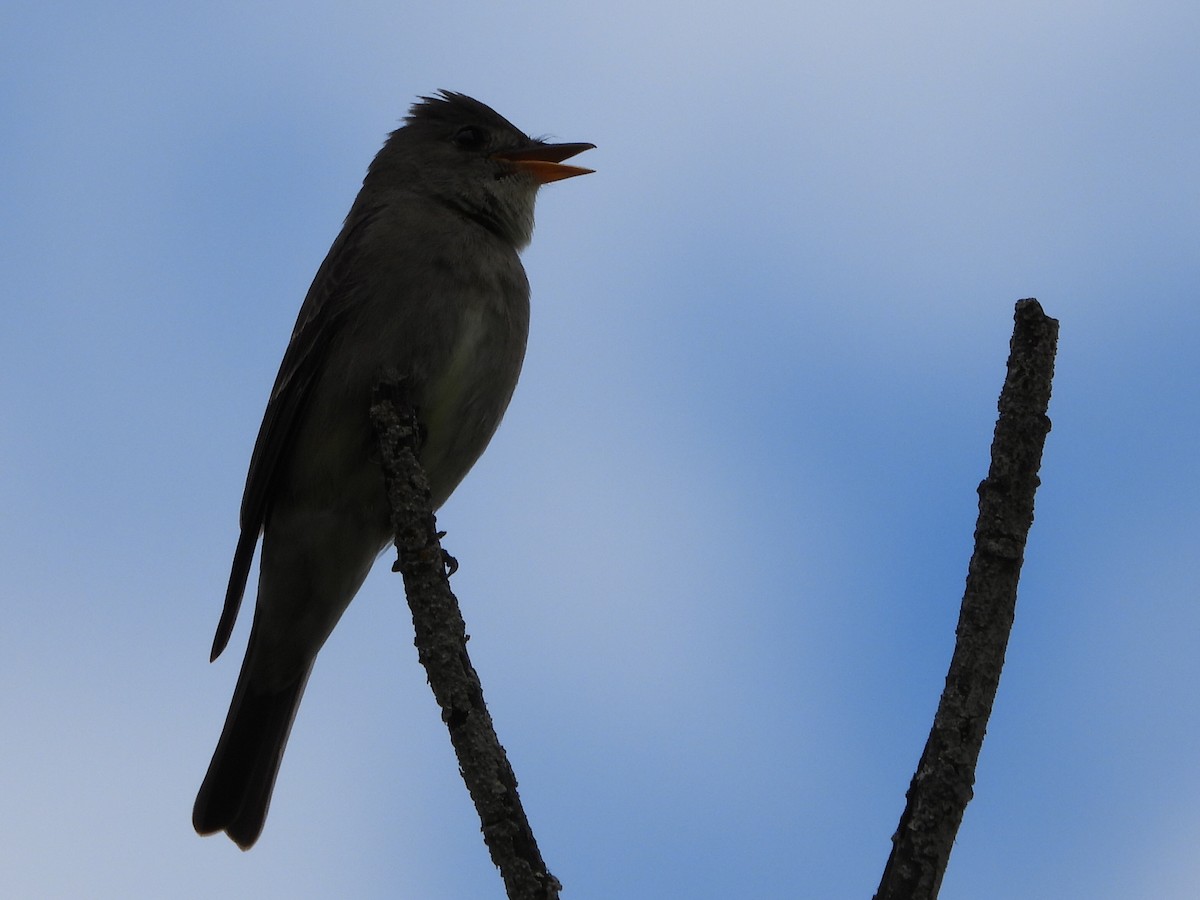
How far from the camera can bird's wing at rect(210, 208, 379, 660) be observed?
6367 mm

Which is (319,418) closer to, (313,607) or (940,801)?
(313,607)

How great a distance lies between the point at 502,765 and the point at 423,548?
0.94 meters

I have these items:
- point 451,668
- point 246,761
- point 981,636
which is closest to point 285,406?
point 246,761

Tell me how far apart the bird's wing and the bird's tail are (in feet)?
0.98

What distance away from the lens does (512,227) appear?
22.7 feet

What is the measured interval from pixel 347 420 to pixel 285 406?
0.48 meters

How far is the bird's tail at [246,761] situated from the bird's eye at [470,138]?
289 cm

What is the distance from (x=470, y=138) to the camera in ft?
24.6

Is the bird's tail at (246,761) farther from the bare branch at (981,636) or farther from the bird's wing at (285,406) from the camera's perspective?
→ the bare branch at (981,636)

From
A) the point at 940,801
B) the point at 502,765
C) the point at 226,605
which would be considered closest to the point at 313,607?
the point at 226,605

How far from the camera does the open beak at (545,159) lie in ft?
23.4

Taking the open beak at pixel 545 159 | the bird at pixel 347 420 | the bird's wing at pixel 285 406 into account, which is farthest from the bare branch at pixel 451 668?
the open beak at pixel 545 159

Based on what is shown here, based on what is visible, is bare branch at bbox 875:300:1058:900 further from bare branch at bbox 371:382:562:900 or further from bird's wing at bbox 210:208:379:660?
bird's wing at bbox 210:208:379:660

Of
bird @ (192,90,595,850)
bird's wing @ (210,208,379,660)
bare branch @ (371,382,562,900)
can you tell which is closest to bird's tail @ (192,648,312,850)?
bird @ (192,90,595,850)
